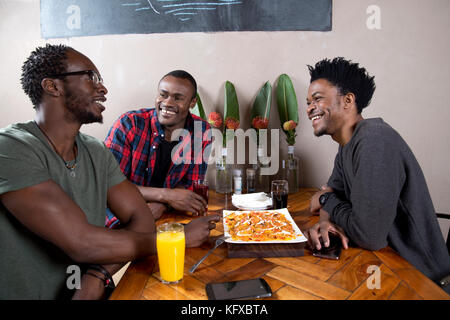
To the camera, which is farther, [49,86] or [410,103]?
[410,103]

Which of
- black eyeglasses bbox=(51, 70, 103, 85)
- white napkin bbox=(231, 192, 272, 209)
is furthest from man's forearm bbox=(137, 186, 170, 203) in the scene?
black eyeglasses bbox=(51, 70, 103, 85)

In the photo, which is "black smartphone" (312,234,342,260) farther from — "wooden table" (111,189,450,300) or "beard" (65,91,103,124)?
"beard" (65,91,103,124)

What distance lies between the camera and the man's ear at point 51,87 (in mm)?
1023

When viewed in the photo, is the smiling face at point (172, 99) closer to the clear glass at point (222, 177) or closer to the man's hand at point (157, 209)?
the clear glass at point (222, 177)

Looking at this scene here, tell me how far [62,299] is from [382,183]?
114 cm

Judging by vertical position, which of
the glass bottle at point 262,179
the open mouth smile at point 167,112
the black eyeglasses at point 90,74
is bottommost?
the glass bottle at point 262,179

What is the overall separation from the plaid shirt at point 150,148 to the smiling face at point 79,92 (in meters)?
0.60

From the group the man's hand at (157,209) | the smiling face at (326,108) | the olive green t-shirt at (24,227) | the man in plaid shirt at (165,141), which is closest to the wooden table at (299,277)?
the olive green t-shirt at (24,227)

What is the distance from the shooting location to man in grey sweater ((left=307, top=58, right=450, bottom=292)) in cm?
103

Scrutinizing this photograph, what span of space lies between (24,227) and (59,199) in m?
0.18

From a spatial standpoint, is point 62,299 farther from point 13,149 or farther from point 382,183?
point 382,183

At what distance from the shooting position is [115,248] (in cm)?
93

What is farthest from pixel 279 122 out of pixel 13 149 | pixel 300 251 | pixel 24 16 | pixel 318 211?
pixel 24 16

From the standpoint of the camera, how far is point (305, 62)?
6.70 feet
